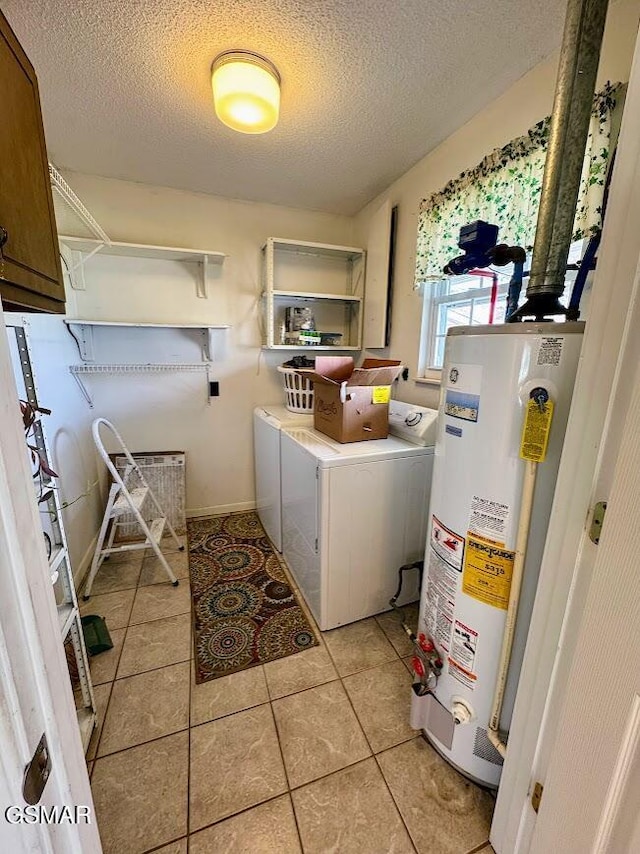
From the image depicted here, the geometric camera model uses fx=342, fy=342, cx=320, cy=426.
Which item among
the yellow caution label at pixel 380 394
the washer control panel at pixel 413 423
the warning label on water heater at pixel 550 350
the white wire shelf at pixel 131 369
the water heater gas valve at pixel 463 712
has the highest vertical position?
the warning label on water heater at pixel 550 350

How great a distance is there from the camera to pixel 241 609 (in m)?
1.84

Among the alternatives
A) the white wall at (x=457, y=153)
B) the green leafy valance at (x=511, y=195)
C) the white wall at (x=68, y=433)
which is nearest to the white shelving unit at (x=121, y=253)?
the white wall at (x=68, y=433)

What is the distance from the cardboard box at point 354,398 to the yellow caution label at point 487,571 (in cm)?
84

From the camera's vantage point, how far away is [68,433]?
2016 mm

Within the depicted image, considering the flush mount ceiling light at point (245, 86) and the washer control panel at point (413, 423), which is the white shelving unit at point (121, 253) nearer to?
the flush mount ceiling light at point (245, 86)

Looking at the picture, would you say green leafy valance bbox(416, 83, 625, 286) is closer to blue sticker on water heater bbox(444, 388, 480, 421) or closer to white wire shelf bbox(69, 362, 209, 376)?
blue sticker on water heater bbox(444, 388, 480, 421)

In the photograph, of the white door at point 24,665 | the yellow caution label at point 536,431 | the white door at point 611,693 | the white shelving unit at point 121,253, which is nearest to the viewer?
the white door at point 24,665

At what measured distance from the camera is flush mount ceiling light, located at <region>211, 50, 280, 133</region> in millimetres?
1278

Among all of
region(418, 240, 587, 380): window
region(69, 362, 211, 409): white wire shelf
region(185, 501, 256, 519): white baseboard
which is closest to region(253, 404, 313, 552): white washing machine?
region(185, 501, 256, 519): white baseboard

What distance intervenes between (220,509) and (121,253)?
1995 millimetres

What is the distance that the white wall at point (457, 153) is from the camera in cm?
110

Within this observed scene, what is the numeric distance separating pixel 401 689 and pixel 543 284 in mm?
1580

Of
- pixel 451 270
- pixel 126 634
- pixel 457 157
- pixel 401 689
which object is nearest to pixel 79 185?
pixel 457 157

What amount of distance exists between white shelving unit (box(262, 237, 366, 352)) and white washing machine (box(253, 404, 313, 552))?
52cm
